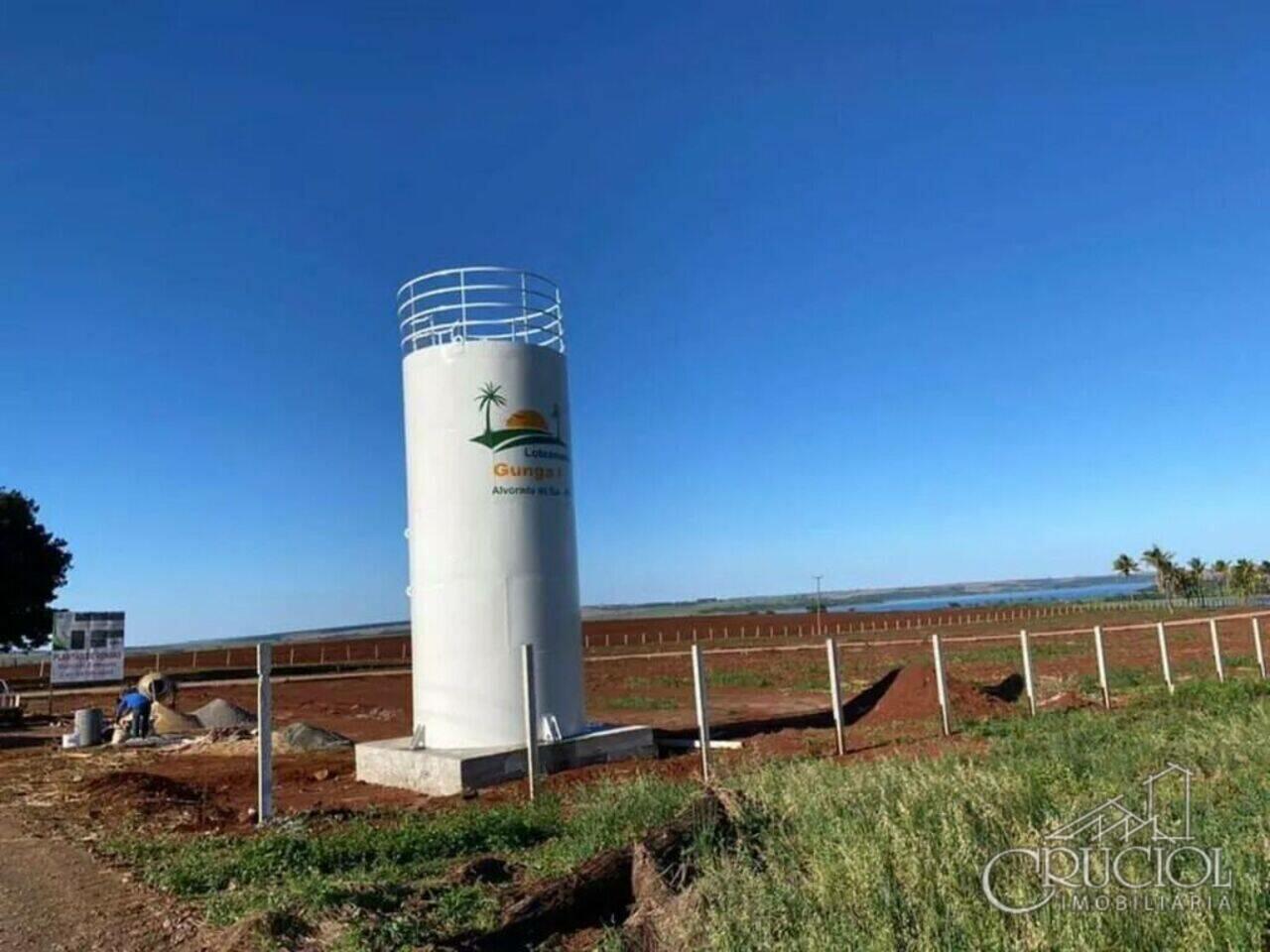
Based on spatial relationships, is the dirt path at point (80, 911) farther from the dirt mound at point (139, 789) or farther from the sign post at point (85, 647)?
the sign post at point (85, 647)

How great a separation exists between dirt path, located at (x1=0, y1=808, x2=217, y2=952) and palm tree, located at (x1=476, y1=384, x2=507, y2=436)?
275 inches

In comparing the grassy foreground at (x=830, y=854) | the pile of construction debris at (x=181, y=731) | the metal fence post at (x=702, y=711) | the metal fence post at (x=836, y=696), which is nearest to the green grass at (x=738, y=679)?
the pile of construction debris at (x=181, y=731)

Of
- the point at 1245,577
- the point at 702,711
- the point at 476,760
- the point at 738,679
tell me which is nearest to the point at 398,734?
the point at 476,760

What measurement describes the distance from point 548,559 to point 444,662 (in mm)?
1936

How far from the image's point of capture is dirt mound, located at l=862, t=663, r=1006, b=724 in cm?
1731

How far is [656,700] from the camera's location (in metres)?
26.6

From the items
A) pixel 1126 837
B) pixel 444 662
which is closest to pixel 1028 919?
pixel 1126 837

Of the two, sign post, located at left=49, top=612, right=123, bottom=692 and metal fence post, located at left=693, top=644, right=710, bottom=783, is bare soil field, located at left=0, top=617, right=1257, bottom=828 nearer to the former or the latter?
metal fence post, located at left=693, top=644, right=710, bottom=783

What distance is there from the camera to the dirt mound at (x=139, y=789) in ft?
40.2

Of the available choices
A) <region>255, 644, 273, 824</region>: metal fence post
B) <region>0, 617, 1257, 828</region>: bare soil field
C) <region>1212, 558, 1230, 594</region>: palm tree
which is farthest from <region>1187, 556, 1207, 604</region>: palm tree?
<region>255, 644, 273, 824</region>: metal fence post

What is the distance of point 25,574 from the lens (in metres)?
44.8

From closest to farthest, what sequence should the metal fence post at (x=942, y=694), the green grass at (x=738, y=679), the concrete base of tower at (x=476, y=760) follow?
the concrete base of tower at (x=476, y=760) < the metal fence post at (x=942, y=694) < the green grass at (x=738, y=679)

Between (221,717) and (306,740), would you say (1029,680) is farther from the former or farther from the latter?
(221,717)

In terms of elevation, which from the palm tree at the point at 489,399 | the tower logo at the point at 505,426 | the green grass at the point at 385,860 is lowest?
the green grass at the point at 385,860
